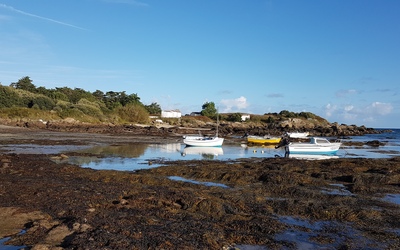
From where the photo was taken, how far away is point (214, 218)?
34.4 ft

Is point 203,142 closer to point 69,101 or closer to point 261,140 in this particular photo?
point 261,140

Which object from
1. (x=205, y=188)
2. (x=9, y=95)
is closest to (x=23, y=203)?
(x=205, y=188)

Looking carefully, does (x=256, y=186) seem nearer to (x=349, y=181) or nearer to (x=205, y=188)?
(x=205, y=188)

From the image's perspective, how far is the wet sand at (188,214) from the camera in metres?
8.21

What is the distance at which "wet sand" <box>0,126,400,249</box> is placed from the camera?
821cm

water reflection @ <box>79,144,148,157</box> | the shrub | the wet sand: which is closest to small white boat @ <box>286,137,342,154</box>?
water reflection @ <box>79,144,148,157</box>

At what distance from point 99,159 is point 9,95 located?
57497 millimetres

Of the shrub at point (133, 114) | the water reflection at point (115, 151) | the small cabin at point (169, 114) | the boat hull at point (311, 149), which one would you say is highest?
the small cabin at point (169, 114)

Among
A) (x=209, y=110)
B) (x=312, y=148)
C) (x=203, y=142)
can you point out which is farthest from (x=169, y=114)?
(x=312, y=148)

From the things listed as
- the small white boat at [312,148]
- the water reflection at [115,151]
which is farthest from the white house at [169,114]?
the small white boat at [312,148]

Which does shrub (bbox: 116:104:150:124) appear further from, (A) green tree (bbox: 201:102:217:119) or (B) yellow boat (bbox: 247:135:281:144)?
(B) yellow boat (bbox: 247:135:281:144)

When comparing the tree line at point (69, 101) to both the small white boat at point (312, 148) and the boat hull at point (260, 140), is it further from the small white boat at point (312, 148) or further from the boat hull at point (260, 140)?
the small white boat at point (312, 148)

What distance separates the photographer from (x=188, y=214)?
10570mm

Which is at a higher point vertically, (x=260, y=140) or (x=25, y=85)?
(x=25, y=85)
